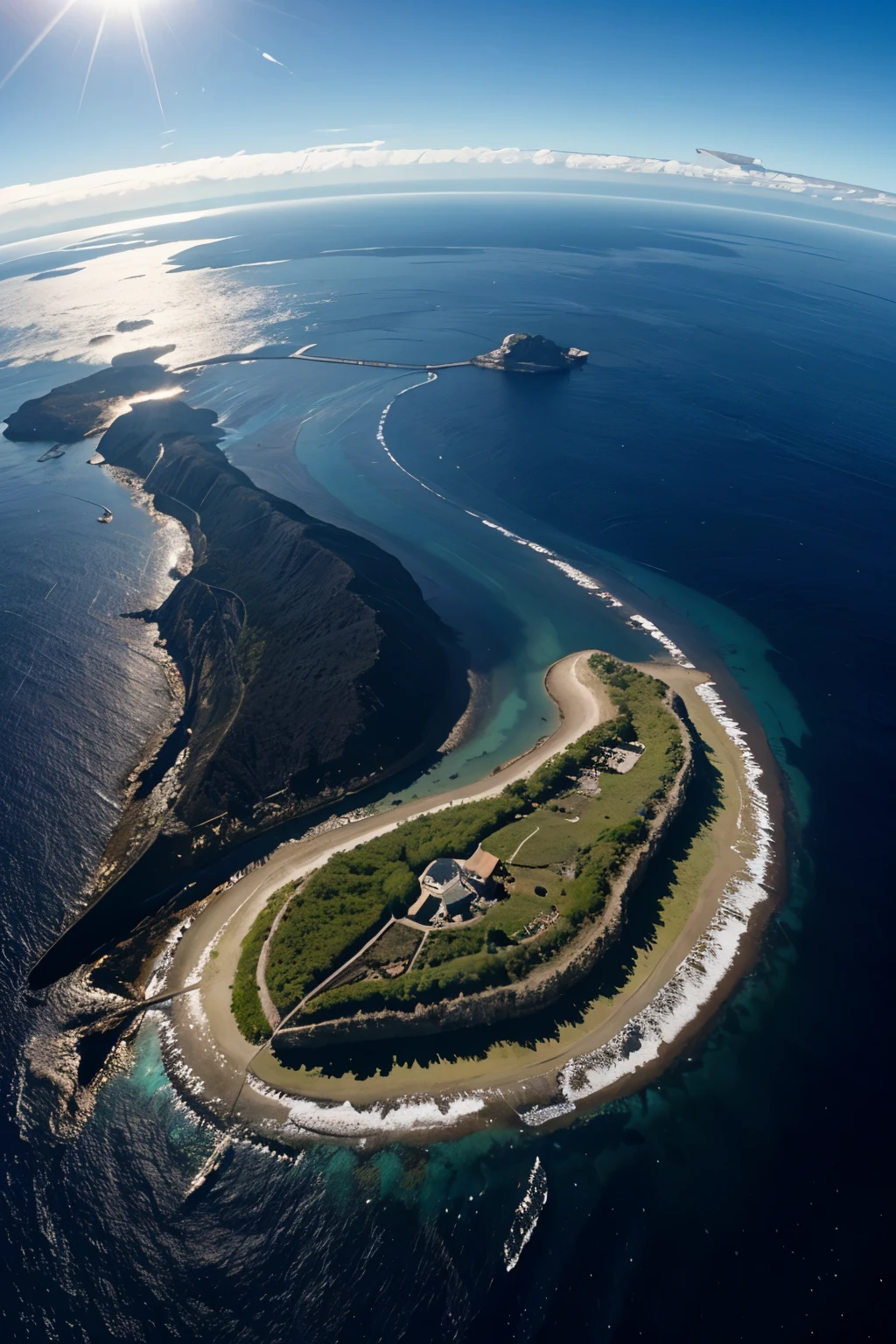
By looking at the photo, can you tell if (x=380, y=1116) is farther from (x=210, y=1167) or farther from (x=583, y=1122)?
(x=583, y=1122)

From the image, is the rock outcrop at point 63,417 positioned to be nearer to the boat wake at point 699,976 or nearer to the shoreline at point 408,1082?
the shoreline at point 408,1082

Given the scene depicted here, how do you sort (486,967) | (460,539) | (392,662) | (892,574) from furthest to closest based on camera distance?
(460,539) < (892,574) < (392,662) < (486,967)

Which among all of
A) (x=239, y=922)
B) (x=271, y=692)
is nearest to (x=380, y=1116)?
(x=239, y=922)

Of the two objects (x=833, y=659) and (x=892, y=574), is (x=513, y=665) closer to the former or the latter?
(x=833, y=659)

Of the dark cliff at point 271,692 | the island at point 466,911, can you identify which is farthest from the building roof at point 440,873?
the dark cliff at point 271,692

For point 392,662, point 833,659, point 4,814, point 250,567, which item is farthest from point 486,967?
point 250,567

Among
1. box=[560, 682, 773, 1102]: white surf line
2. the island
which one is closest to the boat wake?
box=[560, 682, 773, 1102]: white surf line
